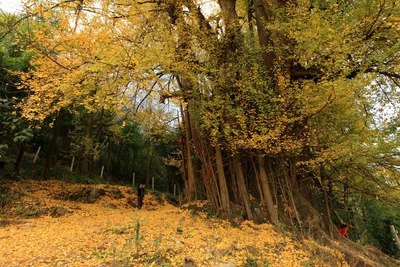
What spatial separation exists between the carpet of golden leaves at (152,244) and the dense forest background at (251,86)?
99 cm

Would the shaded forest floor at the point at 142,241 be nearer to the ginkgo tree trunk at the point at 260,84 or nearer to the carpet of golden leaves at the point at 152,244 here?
the carpet of golden leaves at the point at 152,244

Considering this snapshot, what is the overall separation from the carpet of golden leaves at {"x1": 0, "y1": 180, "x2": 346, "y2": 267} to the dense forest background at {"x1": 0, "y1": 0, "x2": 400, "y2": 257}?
0.99 meters

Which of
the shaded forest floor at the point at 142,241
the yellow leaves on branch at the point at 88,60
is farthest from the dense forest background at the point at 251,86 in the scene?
the shaded forest floor at the point at 142,241

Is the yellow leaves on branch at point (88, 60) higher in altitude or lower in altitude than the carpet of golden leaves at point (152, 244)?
higher

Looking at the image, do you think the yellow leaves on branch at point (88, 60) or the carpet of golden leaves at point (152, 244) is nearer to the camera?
the carpet of golden leaves at point (152, 244)

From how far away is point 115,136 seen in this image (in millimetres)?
15148

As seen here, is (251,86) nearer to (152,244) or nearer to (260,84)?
(260,84)

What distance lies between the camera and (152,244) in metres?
3.88

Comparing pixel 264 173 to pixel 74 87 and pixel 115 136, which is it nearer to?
pixel 74 87

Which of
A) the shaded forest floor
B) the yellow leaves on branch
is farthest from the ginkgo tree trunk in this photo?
the shaded forest floor

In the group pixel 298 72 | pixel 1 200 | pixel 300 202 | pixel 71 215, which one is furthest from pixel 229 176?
pixel 1 200

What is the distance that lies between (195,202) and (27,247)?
4.30m

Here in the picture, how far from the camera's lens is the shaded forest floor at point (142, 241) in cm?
344

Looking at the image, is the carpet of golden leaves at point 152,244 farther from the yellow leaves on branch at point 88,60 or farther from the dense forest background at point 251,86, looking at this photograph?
the yellow leaves on branch at point 88,60
